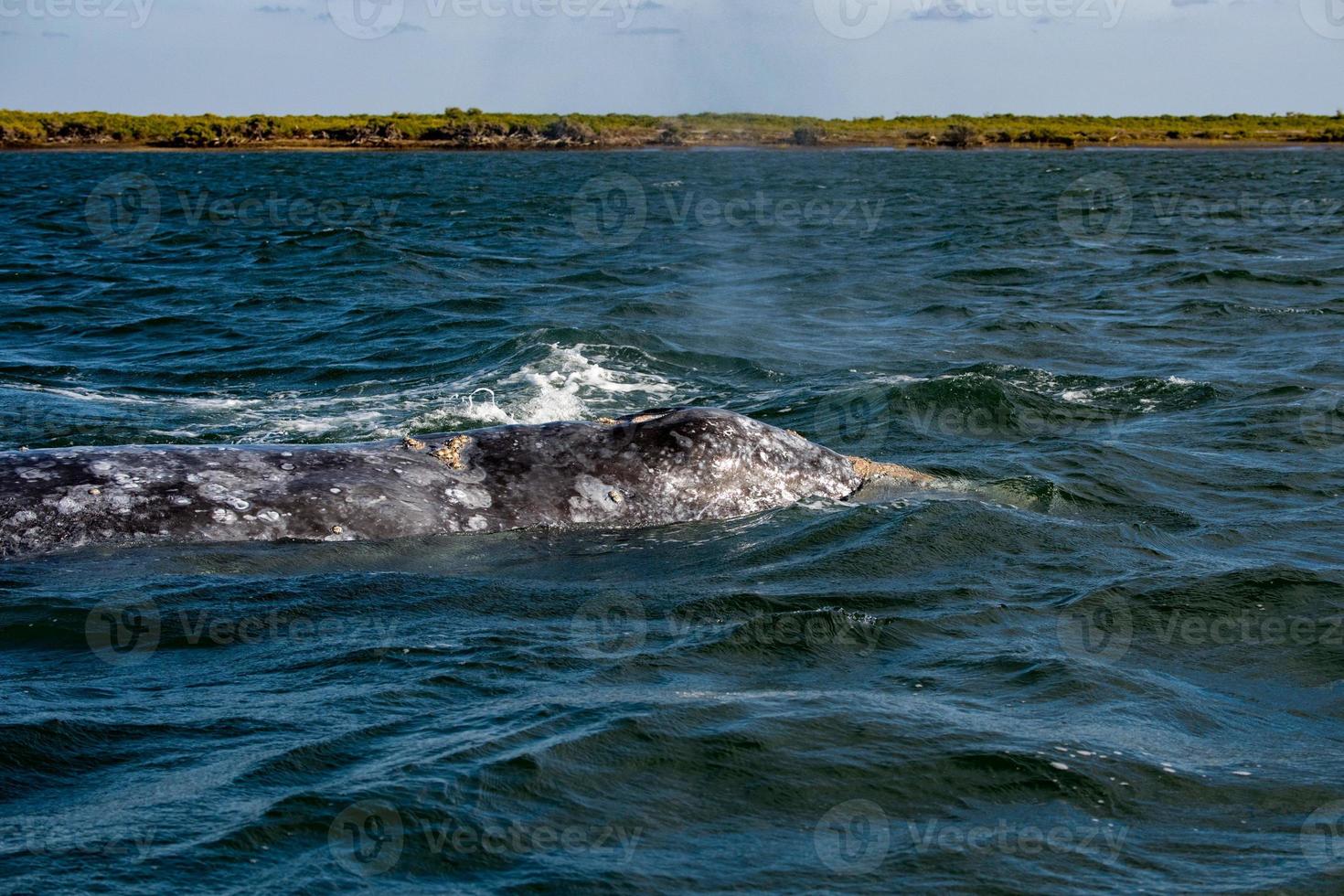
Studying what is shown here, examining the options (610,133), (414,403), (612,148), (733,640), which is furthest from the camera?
(610,133)

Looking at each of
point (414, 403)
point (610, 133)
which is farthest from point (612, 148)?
point (414, 403)

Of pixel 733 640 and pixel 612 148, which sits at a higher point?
pixel 612 148

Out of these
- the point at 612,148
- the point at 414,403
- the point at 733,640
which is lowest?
the point at 733,640

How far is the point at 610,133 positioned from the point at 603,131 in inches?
34.7

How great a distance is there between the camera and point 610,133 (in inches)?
4195

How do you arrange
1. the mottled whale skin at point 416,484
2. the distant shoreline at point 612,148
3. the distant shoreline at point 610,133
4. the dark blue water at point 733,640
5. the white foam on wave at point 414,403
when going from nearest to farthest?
the dark blue water at point 733,640 < the mottled whale skin at point 416,484 < the white foam on wave at point 414,403 < the distant shoreline at point 612,148 < the distant shoreline at point 610,133

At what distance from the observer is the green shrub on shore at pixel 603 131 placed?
299 feet

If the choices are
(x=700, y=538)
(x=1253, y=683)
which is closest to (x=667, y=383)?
(x=700, y=538)

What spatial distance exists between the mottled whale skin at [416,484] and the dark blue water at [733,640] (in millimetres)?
231

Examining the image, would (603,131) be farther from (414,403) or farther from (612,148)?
(414,403)

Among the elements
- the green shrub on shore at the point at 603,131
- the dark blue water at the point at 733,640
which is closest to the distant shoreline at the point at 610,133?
the green shrub on shore at the point at 603,131

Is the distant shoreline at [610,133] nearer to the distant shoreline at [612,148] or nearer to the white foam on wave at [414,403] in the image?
the distant shoreline at [612,148]

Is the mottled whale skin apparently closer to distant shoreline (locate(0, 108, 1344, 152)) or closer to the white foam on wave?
the white foam on wave

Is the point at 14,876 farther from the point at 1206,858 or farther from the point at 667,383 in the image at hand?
the point at 667,383
